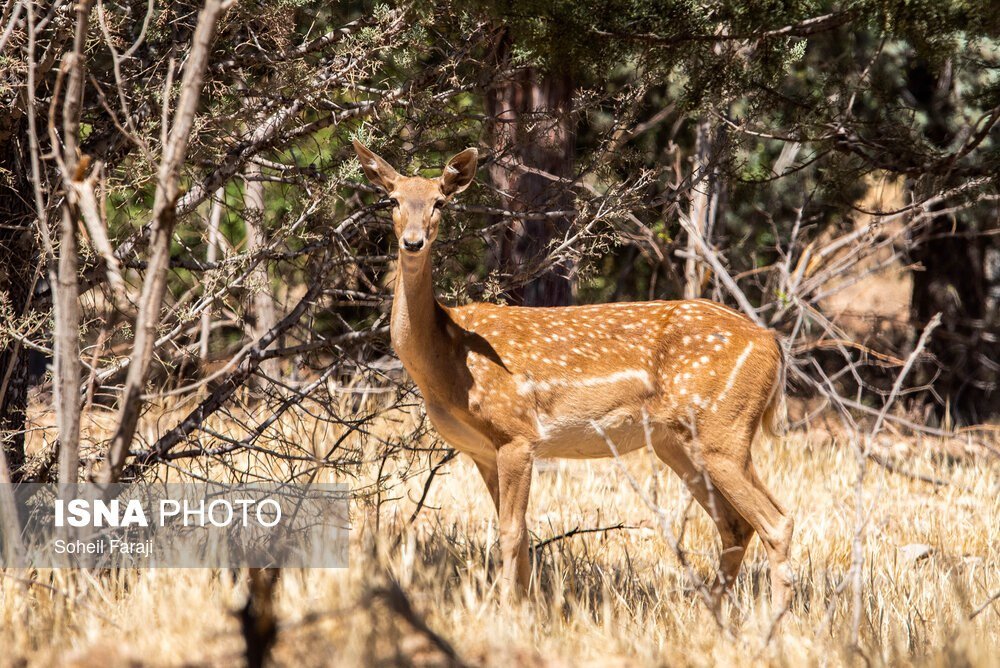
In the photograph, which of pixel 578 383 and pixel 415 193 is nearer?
pixel 415 193

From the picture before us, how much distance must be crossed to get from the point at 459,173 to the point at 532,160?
186 centimetres

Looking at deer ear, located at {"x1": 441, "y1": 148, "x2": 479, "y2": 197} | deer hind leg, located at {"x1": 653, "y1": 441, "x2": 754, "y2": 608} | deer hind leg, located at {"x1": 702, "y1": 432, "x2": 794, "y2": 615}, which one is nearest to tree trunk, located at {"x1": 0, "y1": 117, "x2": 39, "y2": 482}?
deer ear, located at {"x1": 441, "y1": 148, "x2": 479, "y2": 197}

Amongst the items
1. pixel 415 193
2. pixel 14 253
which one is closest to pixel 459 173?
pixel 415 193

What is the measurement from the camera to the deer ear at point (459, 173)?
18.6ft

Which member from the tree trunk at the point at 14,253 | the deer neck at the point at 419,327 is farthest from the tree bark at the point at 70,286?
→ the deer neck at the point at 419,327

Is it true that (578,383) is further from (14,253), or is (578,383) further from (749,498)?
(14,253)

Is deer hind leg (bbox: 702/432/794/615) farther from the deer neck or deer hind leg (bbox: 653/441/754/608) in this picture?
the deer neck

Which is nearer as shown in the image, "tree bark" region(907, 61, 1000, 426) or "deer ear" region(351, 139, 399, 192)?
"deer ear" region(351, 139, 399, 192)

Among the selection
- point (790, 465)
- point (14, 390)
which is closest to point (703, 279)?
point (790, 465)

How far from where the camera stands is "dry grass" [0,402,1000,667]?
390 centimetres

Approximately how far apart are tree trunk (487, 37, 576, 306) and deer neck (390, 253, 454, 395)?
0.88 meters

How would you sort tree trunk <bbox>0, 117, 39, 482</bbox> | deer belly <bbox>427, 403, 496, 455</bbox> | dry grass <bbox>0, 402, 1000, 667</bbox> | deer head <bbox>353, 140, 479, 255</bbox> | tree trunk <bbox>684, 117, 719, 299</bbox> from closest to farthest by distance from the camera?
1. dry grass <bbox>0, 402, 1000, 667</bbox>
2. deer head <bbox>353, 140, 479, 255</bbox>
3. tree trunk <bbox>0, 117, 39, 482</bbox>
4. deer belly <bbox>427, 403, 496, 455</bbox>
5. tree trunk <bbox>684, 117, 719, 299</bbox>

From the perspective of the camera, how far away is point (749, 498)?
241 inches

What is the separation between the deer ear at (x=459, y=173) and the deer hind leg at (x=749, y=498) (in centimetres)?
196
